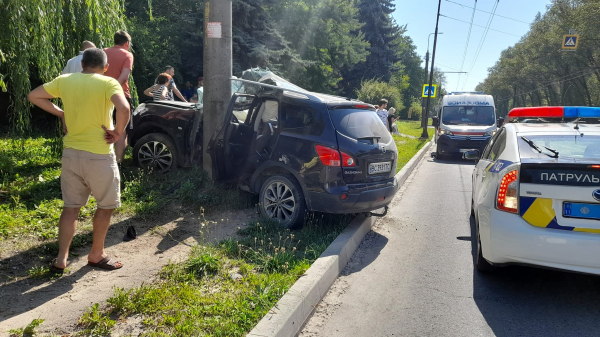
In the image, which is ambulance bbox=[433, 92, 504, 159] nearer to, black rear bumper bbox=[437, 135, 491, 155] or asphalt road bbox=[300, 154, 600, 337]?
black rear bumper bbox=[437, 135, 491, 155]

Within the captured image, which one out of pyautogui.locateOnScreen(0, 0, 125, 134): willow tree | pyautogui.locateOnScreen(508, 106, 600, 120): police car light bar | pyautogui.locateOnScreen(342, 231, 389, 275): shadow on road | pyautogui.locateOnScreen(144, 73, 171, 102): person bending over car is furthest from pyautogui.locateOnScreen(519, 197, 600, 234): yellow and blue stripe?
pyautogui.locateOnScreen(144, 73, 171, 102): person bending over car

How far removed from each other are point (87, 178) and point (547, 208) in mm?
3947

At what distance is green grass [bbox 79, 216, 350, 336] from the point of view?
130 inches

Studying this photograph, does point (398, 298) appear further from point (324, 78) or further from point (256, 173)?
point (324, 78)

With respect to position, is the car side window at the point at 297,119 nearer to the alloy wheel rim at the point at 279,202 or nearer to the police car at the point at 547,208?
the alloy wheel rim at the point at 279,202

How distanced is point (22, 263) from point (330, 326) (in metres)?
2.89

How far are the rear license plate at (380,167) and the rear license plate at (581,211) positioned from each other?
2322mm

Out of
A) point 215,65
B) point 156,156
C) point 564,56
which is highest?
point 564,56

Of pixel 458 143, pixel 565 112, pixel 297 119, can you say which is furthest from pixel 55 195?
pixel 458 143

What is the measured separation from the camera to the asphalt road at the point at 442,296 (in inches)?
146

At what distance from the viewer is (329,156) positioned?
555cm

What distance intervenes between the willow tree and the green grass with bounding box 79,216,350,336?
12.3 feet

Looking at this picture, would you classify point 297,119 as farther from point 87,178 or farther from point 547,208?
point 547,208

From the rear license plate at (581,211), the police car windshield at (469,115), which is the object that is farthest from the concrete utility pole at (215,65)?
the police car windshield at (469,115)
